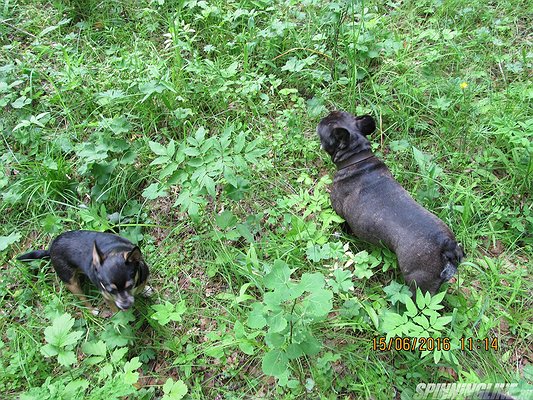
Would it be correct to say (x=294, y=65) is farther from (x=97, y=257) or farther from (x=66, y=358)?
(x=66, y=358)

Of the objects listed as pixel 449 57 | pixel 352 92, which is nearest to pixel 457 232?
pixel 352 92

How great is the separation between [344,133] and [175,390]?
2.36 meters

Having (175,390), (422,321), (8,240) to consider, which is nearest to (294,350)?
(422,321)

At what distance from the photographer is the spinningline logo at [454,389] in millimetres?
2535

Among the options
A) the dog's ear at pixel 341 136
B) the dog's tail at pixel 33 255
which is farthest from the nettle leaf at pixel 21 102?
the dog's ear at pixel 341 136

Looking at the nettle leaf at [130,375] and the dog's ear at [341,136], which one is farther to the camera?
the dog's ear at [341,136]

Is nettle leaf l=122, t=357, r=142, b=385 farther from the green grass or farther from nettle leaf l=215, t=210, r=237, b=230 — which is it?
nettle leaf l=215, t=210, r=237, b=230

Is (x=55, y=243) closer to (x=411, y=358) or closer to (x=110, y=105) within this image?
(x=110, y=105)

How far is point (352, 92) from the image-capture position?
4.37 m

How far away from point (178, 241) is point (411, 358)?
6.84 feet

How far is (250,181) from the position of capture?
3.99 metres

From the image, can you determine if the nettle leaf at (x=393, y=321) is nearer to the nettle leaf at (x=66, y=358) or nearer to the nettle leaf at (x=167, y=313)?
the nettle leaf at (x=167, y=313)

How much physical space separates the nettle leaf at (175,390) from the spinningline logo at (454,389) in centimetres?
149

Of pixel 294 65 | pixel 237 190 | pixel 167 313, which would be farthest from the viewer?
pixel 294 65
